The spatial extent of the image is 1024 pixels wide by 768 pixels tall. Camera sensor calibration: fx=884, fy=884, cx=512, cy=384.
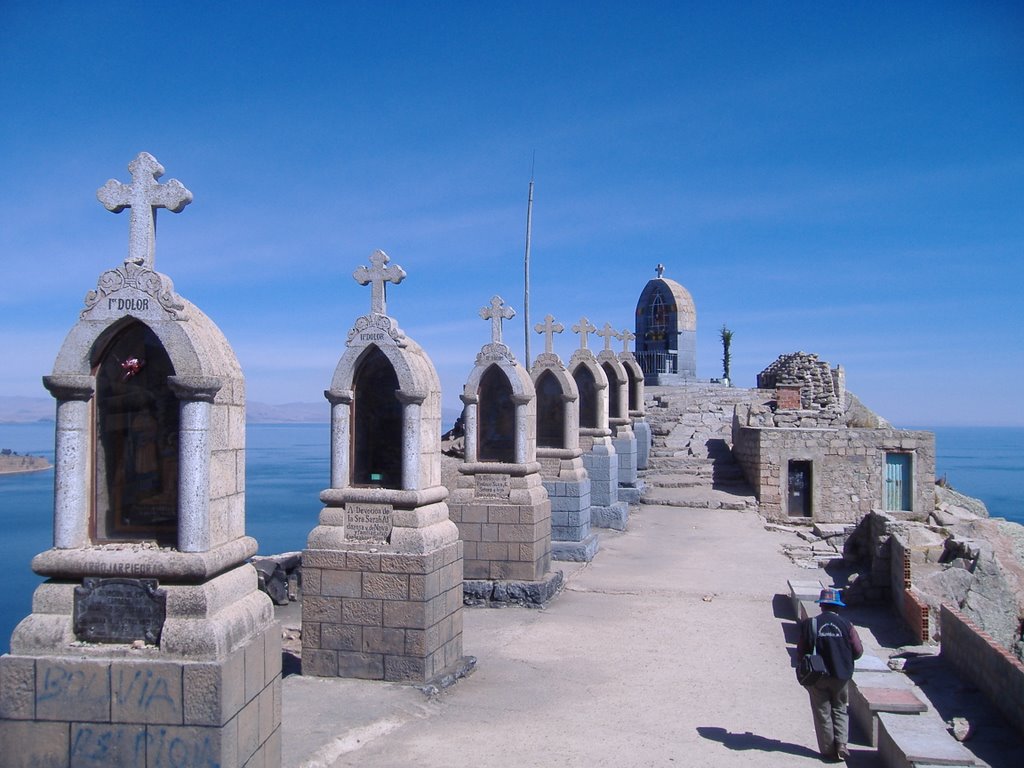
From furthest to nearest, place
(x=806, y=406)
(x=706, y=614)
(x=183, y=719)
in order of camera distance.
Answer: (x=806, y=406) < (x=706, y=614) < (x=183, y=719)

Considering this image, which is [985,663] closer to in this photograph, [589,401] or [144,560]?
[144,560]

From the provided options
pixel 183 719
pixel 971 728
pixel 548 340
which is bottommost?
pixel 971 728

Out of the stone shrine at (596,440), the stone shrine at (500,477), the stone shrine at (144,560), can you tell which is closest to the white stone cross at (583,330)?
the stone shrine at (596,440)

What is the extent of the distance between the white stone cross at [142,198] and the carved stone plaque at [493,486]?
6.58 metres

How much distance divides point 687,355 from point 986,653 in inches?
1083

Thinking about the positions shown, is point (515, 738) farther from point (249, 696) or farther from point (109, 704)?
point (109, 704)

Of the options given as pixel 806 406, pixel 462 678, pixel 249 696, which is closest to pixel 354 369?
pixel 462 678

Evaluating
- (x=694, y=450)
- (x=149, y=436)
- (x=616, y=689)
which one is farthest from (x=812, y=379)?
(x=149, y=436)

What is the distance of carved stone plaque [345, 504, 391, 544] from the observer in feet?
25.0

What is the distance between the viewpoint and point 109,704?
4.52 m

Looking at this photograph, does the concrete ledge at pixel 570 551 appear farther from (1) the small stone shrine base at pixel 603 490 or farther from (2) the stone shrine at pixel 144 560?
(2) the stone shrine at pixel 144 560

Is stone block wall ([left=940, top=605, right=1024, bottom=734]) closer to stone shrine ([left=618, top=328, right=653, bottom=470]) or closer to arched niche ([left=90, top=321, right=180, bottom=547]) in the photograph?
arched niche ([left=90, top=321, right=180, bottom=547])

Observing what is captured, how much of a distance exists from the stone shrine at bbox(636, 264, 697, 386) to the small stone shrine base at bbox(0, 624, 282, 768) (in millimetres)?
30138

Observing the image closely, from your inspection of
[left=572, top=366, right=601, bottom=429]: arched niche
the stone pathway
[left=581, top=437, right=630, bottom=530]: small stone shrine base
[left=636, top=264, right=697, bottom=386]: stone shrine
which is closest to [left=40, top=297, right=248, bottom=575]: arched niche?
the stone pathway
